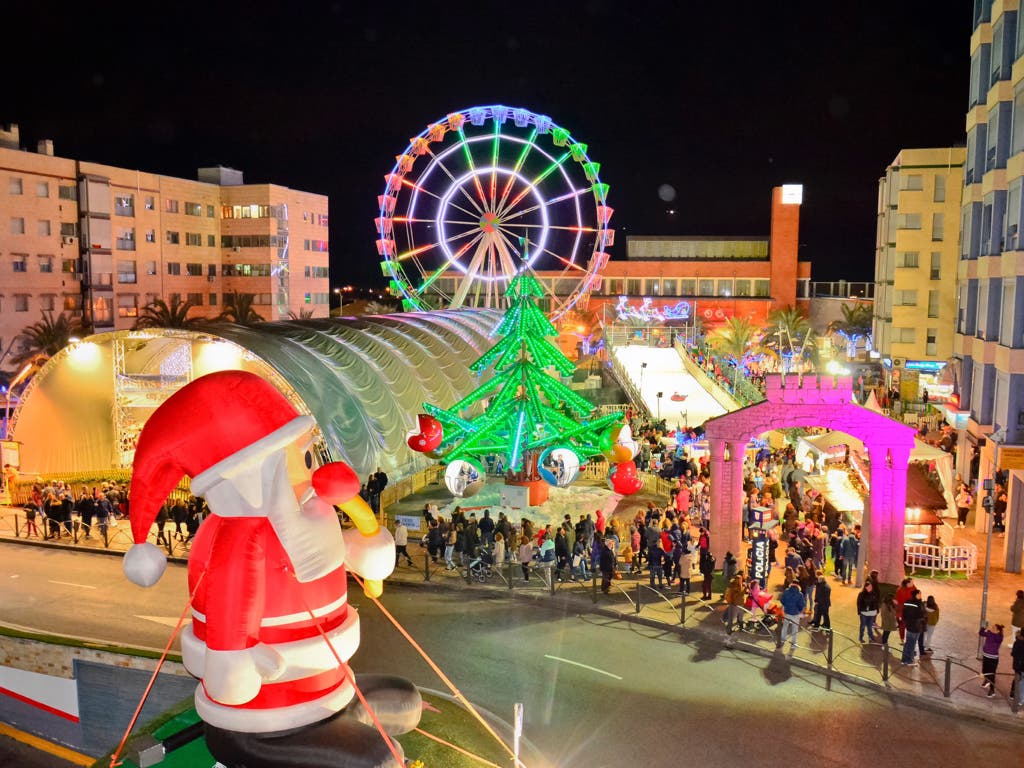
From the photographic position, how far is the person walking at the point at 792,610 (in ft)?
52.0

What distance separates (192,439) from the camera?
8.41 m

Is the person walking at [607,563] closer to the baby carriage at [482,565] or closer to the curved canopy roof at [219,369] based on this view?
the baby carriage at [482,565]

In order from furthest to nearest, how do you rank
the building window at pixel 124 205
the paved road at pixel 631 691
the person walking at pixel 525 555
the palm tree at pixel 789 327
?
the palm tree at pixel 789 327 → the building window at pixel 124 205 → the person walking at pixel 525 555 → the paved road at pixel 631 691

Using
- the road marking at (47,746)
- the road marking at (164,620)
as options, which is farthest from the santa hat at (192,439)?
the road marking at (164,620)

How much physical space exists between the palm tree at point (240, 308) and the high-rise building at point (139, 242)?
2.51ft

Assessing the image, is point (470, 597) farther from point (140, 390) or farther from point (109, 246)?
point (109, 246)

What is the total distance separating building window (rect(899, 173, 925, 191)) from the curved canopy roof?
2833cm

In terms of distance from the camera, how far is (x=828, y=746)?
1257 cm

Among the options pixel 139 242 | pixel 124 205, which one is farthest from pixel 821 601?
pixel 139 242

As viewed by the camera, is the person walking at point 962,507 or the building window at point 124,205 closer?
the person walking at point 962,507

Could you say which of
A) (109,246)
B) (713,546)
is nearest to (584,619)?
(713,546)

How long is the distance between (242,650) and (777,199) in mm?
77404

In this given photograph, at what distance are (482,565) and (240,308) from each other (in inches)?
1780

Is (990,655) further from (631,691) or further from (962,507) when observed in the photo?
(962,507)
